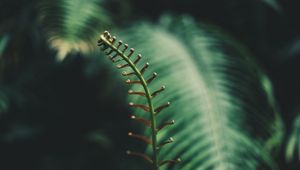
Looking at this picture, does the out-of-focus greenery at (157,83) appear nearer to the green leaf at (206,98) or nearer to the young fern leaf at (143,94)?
the green leaf at (206,98)

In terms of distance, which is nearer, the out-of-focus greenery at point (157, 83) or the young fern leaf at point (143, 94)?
the young fern leaf at point (143, 94)

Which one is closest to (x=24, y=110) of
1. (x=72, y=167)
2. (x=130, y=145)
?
(x=72, y=167)

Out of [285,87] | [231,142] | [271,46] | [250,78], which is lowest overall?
[231,142]

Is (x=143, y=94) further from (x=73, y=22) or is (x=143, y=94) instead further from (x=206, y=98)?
(x=73, y=22)

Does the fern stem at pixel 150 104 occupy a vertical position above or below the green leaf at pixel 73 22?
below

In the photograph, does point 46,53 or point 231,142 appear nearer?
point 231,142

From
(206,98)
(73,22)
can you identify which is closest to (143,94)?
(206,98)

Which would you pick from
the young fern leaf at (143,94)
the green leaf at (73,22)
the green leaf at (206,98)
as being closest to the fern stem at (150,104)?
the young fern leaf at (143,94)

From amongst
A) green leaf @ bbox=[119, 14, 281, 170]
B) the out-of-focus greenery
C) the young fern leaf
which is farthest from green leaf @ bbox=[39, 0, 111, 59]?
the young fern leaf

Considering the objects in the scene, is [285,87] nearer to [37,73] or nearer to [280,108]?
[280,108]
